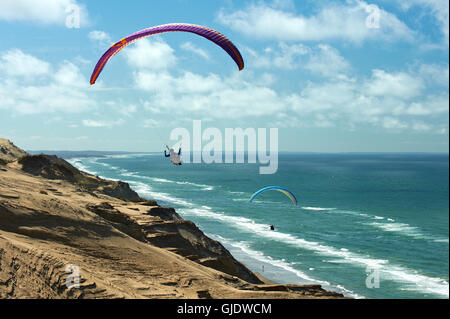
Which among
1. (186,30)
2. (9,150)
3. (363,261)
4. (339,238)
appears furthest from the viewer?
(9,150)

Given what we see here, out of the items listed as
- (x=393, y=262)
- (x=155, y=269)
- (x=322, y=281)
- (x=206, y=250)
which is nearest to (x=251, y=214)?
(x=393, y=262)

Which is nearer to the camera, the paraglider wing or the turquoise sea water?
the paraglider wing

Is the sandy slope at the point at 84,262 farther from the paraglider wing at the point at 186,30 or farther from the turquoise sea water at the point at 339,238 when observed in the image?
the turquoise sea water at the point at 339,238

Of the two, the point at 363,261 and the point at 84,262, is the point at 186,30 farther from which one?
the point at 363,261

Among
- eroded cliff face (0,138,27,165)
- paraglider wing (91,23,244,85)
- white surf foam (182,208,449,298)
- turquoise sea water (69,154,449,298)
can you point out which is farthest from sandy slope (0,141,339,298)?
eroded cliff face (0,138,27,165)

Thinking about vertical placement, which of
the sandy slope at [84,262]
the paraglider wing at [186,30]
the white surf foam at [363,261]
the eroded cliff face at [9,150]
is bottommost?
the white surf foam at [363,261]

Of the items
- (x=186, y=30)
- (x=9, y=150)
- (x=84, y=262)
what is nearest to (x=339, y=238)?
(x=186, y=30)

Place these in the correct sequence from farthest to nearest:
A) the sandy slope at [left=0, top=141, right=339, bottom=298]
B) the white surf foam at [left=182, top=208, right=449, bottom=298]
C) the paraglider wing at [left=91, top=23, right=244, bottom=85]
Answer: the white surf foam at [left=182, top=208, right=449, bottom=298]
the paraglider wing at [left=91, top=23, right=244, bottom=85]
the sandy slope at [left=0, top=141, right=339, bottom=298]

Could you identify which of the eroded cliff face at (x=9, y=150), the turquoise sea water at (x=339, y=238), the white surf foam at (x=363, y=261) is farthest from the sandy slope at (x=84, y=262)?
the eroded cliff face at (x=9, y=150)

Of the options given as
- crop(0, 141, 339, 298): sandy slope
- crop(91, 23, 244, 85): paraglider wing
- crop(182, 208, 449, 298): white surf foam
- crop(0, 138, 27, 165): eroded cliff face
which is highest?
crop(91, 23, 244, 85): paraglider wing

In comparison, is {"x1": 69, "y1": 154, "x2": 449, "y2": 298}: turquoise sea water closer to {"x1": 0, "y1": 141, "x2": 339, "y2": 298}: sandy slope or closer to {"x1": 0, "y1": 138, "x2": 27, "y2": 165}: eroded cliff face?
{"x1": 0, "y1": 141, "x2": 339, "y2": 298}: sandy slope
